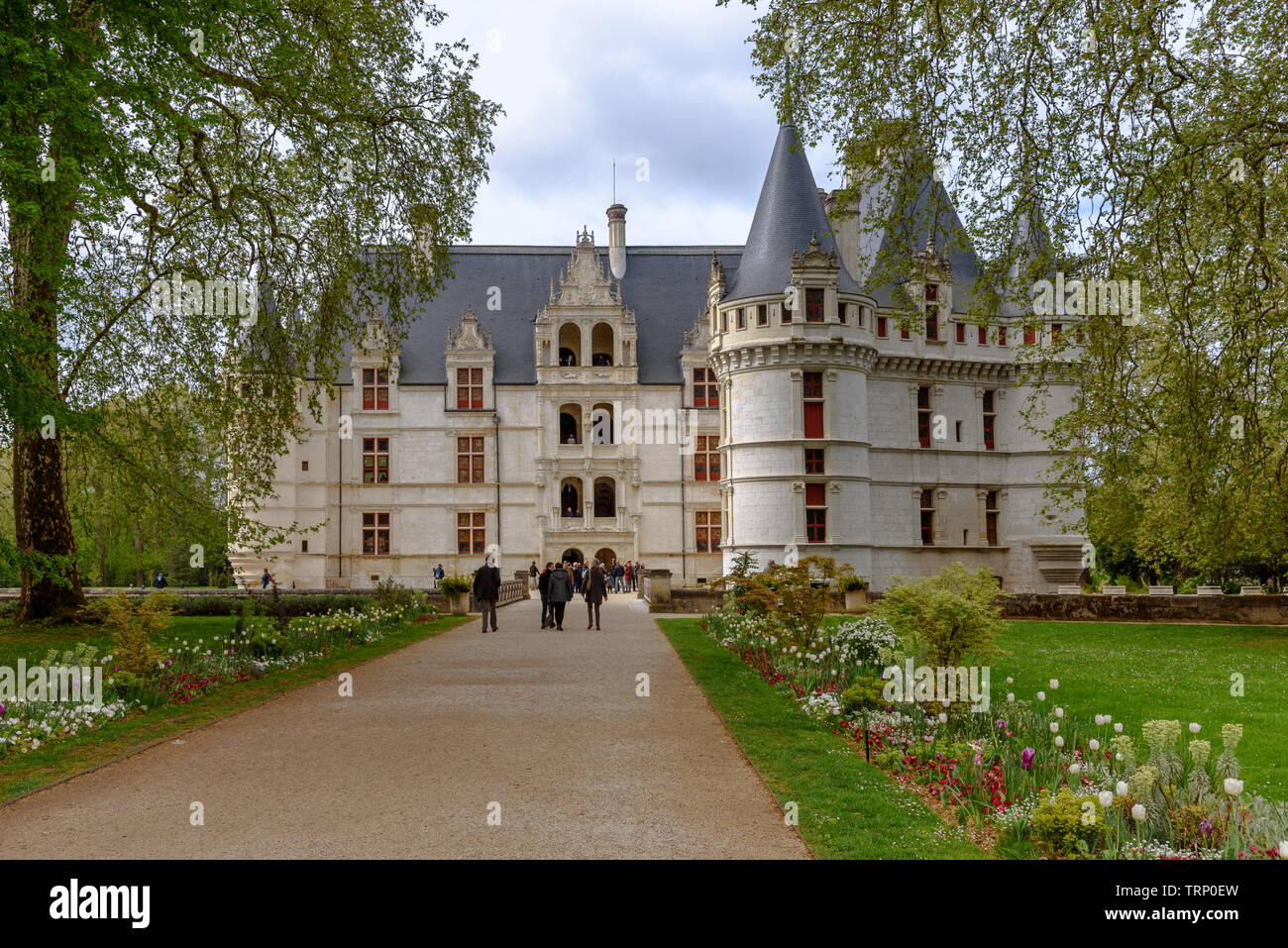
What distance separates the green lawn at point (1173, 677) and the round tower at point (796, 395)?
1060 centimetres

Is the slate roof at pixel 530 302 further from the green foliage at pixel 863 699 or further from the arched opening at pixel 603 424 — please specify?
the green foliage at pixel 863 699

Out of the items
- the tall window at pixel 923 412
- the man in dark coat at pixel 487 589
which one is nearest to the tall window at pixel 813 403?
the tall window at pixel 923 412

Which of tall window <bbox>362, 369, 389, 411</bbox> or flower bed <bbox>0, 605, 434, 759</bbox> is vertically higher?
tall window <bbox>362, 369, 389, 411</bbox>

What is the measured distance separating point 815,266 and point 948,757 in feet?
90.0

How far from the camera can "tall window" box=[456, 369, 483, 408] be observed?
142 ft

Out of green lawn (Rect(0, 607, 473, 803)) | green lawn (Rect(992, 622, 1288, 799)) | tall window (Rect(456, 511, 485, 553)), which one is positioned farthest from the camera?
tall window (Rect(456, 511, 485, 553))

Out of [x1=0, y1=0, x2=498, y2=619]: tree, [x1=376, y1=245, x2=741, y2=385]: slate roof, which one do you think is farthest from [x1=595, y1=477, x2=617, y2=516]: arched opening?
[x1=0, y1=0, x2=498, y2=619]: tree

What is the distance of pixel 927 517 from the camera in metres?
37.1

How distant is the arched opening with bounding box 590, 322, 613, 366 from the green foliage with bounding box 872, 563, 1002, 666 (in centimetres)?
3636

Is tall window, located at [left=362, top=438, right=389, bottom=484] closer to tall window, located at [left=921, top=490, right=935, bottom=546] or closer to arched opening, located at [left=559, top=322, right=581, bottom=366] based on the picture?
arched opening, located at [left=559, top=322, right=581, bottom=366]

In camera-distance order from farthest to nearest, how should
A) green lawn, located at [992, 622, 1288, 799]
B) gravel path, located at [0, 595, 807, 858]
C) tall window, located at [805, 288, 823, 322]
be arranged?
tall window, located at [805, 288, 823, 322], green lawn, located at [992, 622, 1288, 799], gravel path, located at [0, 595, 807, 858]

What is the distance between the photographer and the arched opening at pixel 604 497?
1858 inches

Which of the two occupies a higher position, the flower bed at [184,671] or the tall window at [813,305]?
the tall window at [813,305]

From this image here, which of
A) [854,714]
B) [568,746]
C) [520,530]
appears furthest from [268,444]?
[520,530]
